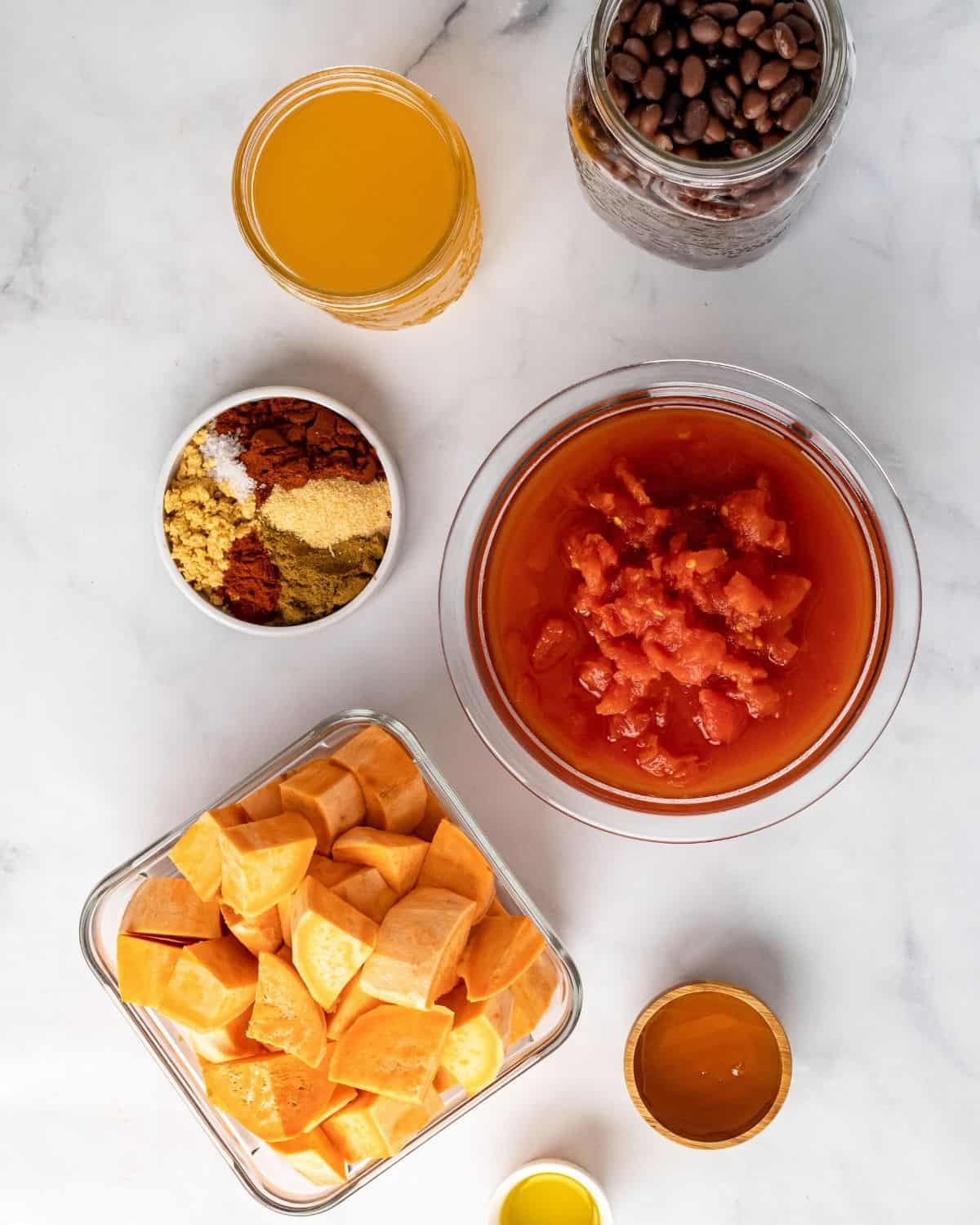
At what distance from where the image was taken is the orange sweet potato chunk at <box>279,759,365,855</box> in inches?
62.8

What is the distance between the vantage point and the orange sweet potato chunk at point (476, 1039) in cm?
156

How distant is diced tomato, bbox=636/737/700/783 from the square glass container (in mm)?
325

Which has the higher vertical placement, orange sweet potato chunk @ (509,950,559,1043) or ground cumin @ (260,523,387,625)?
ground cumin @ (260,523,387,625)

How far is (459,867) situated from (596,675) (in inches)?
15.0

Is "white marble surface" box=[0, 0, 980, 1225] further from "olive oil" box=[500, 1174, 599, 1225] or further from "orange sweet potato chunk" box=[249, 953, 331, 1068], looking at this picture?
"orange sweet potato chunk" box=[249, 953, 331, 1068]

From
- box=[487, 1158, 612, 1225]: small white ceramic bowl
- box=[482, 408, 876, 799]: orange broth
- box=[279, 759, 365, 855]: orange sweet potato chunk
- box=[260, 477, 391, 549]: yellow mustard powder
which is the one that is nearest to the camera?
box=[482, 408, 876, 799]: orange broth

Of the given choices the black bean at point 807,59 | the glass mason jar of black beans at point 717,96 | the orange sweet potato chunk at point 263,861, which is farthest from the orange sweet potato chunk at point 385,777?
Result: the black bean at point 807,59

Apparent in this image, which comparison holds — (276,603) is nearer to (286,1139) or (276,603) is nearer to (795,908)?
(286,1139)

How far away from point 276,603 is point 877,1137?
1485mm

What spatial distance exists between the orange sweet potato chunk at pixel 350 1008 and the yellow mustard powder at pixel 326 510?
2.37ft

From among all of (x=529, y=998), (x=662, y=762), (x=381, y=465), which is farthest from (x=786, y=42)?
(x=529, y=998)

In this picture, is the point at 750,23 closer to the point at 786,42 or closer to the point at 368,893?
the point at 786,42

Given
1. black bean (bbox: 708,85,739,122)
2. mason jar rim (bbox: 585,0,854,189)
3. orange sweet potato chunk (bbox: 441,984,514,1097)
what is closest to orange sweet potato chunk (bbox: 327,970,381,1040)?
orange sweet potato chunk (bbox: 441,984,514,1097)

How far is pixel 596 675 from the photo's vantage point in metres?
1.56
